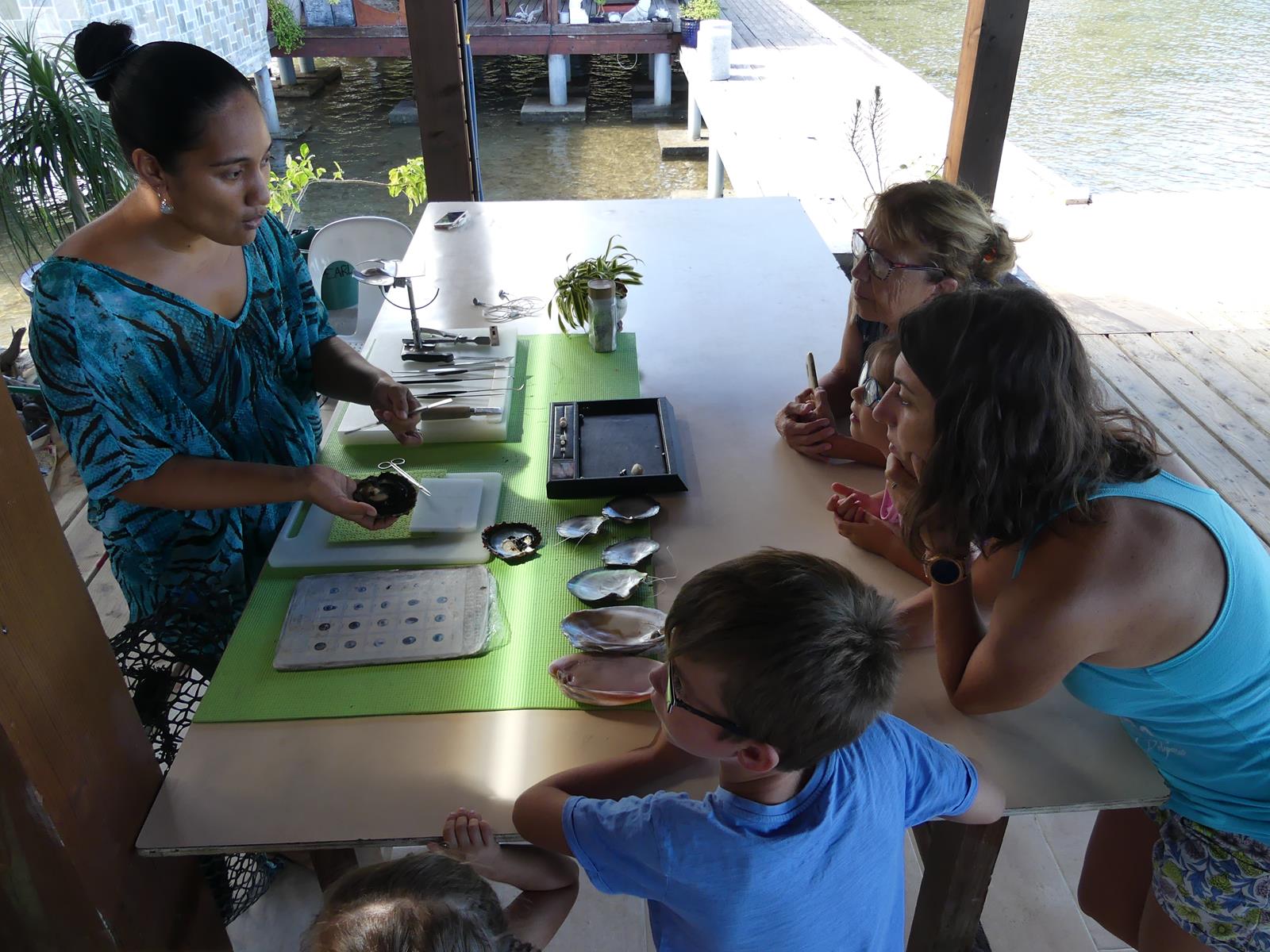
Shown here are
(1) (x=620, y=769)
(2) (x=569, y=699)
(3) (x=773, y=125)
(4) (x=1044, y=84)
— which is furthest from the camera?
(4) (x=1044, y=84)

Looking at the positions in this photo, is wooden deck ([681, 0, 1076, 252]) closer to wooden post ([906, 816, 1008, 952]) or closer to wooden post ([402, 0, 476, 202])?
wooden post ([402, 0, 476, 202])

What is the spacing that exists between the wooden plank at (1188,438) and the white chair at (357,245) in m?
2.50

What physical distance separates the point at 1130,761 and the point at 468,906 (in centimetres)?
90

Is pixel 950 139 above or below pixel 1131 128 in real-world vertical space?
above

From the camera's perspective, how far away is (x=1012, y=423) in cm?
112

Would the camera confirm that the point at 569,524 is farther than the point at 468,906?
Yes

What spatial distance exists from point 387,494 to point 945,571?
0.97 meters

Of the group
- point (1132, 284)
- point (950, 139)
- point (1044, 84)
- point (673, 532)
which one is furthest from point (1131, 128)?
point (673, 532)

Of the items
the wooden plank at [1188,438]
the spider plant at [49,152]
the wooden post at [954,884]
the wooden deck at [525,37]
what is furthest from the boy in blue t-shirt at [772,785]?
the wooden deck at [525,37]

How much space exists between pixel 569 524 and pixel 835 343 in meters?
1.00

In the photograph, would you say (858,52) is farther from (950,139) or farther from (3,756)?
(3,756)

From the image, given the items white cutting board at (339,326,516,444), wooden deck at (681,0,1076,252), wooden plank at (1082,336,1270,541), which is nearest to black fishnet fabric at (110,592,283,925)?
white cutting board at (339,326,516,444)

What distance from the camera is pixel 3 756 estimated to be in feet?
3.19

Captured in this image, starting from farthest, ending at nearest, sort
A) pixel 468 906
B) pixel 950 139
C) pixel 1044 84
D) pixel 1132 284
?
pixel 1044 84 < pixel 1132 284 < pixel 950 139 < pixel 468 906
